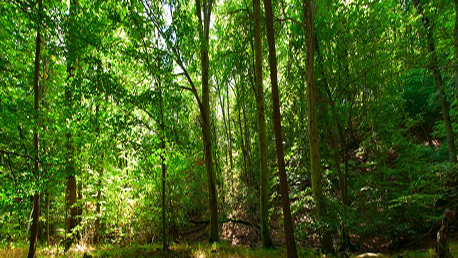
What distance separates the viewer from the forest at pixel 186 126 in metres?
6.62

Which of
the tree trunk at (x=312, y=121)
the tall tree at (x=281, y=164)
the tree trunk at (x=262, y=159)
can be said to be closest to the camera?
the tall tree at (x=281, y=164)

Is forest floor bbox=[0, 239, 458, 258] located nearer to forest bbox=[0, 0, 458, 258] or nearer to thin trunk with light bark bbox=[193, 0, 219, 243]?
forest bbox=[0, 0, 458, 258]

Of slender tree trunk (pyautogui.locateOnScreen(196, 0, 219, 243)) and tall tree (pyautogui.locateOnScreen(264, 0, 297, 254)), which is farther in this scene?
slender tree trunk (pyautogui.locateOnScreen(196, 0, 219, 243))

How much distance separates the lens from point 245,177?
1659cm

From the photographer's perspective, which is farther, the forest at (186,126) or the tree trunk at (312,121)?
the tree trunk at (312,121)

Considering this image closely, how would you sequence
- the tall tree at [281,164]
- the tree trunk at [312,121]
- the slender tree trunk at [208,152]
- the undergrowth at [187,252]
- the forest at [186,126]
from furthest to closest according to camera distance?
the slender tree trunk at [208,152], the tree trunk at [312,121], the undergrowth at [187,252], the forest at [186,126], the tall tree at [281,164]

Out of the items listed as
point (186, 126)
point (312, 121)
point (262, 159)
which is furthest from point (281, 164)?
point (186, 126)

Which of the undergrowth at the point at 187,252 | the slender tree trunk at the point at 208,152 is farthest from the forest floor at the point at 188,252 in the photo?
the slender tree trunk at the point at 208,152

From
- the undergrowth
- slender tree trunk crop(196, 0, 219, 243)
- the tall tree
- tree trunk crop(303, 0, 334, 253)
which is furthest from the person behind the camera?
slender tree trunk crop(196, 0, 219, 243)

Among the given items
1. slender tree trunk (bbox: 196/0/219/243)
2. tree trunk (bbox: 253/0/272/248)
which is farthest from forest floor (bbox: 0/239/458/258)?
slender tree trunk (bbox: 196/0/219/243)

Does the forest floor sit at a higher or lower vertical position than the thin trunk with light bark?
lower

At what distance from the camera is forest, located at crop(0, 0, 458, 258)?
6.62 m

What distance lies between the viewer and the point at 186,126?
8781mm

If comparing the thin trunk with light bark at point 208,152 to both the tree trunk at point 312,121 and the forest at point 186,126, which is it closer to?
the forest at point 186,126
